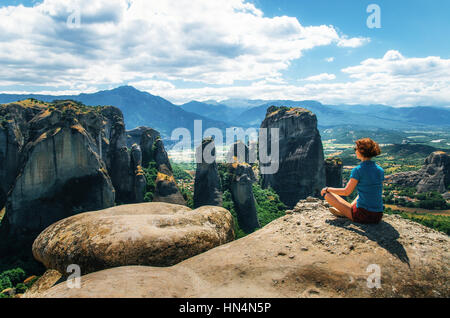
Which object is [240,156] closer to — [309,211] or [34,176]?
[34,176]

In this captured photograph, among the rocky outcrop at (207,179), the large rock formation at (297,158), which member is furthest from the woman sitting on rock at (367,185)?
the large rock formation at (297,158)

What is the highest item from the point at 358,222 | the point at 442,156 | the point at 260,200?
the point at 358,222

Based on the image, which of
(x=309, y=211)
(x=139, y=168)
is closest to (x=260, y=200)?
(x=139, y=168)

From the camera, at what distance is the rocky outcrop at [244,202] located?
43.8 m

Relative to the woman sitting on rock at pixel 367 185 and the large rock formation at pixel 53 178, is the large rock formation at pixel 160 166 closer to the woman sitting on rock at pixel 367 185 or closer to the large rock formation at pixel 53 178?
the large rock formation at pixel 53 178

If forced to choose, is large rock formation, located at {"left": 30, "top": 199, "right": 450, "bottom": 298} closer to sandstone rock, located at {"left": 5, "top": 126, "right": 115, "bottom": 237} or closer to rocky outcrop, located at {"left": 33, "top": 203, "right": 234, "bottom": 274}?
rocky outcrop, located at {"left": 33, "top": 203, "right": 234, "bottom": 274}

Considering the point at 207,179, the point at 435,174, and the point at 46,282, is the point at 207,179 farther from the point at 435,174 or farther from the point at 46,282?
the point at 435,174

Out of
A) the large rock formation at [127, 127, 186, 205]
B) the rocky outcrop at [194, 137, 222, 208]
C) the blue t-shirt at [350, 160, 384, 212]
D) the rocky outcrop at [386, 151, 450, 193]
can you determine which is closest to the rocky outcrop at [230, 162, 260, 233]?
the rocky outcrop at [194, 137, 222, 208]

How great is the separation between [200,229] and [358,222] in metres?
4.82

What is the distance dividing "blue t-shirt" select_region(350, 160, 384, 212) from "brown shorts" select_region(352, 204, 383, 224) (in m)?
0.10

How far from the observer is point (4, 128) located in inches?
1538

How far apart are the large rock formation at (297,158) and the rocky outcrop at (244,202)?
2479 centimetres

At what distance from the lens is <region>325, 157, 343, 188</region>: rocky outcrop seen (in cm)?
6738

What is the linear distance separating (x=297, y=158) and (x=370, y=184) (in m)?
63.8
